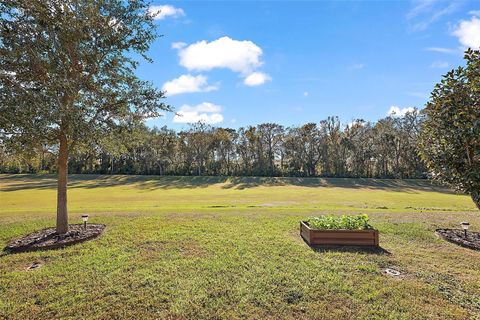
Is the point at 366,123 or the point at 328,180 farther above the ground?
the point at 366,123

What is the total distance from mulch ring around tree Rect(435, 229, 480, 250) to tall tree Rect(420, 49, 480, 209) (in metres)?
1.77

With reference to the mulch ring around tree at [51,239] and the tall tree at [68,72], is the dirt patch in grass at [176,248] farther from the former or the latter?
the tall tree at [68,72]

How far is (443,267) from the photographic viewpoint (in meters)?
6.14

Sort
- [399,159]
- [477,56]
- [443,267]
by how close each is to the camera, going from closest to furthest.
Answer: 1. [477,56]
2. [443,267]
3. [399,159]

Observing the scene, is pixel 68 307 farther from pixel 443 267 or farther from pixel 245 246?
pixel 443 267

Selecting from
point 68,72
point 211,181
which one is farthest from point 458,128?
point 211,181

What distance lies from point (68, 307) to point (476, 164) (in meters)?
8.01

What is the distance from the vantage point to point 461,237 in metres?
8.67

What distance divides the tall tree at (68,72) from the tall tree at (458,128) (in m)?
7.86

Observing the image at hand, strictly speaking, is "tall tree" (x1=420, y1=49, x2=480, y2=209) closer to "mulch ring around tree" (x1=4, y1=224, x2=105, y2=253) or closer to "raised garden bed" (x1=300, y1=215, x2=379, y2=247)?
"raised garden bed" (x1=300, y1=215, x2=379, y2=247)

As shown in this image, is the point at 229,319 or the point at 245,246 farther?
the point at 245,246

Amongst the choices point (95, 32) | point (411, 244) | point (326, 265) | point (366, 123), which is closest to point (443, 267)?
point (411, 244)

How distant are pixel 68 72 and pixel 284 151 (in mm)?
46008

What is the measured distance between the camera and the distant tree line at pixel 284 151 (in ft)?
162
